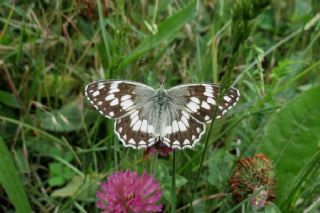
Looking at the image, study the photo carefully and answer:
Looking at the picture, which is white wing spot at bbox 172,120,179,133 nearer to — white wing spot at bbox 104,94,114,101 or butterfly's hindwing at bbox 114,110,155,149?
butterfly's hindwing at bbox 114,110,155,149

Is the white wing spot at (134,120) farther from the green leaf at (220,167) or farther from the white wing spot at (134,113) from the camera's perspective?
the green leaf at (220,167)

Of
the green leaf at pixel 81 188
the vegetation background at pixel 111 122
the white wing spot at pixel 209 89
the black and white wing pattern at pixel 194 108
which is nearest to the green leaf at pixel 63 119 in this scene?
the vegetation background at pixel 111 122

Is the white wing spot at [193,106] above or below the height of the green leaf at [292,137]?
above

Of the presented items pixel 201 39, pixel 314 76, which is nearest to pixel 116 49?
pixel 201 39

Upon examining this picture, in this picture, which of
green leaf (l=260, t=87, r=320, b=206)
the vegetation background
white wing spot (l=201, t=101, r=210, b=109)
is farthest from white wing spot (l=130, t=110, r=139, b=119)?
green leaf (l=260, t=87, r=320, b=206)

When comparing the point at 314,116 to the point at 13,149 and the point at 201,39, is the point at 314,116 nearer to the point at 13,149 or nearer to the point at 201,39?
the point at 201,39

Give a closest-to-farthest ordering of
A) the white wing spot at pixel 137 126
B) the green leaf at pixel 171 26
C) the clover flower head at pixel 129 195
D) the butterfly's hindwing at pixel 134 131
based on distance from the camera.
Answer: the clover flower head at pixel 129 195 < the butterfly's hindwing at pixel 134 131 < the white wing spot at pixel 137 126 < the green leaf at pixel 171 26
